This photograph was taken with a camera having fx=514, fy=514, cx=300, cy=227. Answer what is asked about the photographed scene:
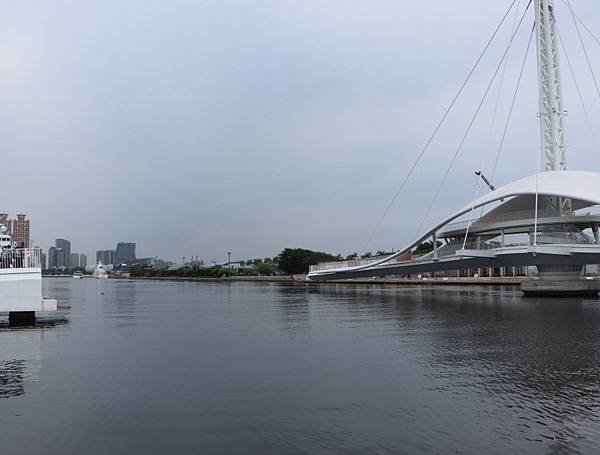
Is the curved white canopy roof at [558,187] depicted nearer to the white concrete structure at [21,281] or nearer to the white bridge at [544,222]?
the white bridge at [544,222]

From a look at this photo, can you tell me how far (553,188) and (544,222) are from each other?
3009 mm

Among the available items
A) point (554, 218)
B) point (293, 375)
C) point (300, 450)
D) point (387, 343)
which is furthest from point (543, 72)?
point (300, 450)

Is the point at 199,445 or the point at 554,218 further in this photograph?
the point at 554,218

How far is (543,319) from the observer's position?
2409cm

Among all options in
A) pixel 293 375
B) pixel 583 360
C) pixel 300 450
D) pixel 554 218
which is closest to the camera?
pixel 300 450

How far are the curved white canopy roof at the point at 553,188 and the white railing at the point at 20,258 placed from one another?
32.9 meters

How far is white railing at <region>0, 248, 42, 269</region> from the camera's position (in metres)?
22.6

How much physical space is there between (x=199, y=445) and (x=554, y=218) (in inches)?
1558

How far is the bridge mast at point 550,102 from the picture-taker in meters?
44.8

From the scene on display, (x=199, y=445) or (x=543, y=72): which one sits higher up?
(x=543, y=72)

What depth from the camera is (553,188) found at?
39344 millimetres

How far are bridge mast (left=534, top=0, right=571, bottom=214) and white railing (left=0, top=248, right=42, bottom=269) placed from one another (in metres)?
39.7

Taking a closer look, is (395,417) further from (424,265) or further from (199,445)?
(424,265)

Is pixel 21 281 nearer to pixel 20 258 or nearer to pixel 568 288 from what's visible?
pixel 20 258
